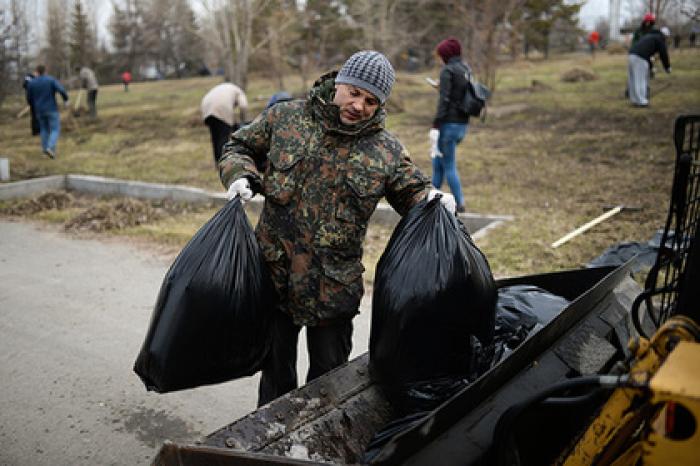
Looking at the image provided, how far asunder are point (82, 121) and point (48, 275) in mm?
14138

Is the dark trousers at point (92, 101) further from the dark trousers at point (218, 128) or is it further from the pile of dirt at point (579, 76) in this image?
the pile of dirt at point (579, 76)

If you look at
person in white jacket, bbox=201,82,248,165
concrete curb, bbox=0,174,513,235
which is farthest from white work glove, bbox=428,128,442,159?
person in white jacket, bbox=201,82,248,165

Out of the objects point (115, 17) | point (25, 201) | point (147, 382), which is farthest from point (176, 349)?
point (115, 17)

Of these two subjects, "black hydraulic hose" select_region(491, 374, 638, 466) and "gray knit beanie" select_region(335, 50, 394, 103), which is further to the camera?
"gray knit beanie" select_region(335, 50, 394, 103)

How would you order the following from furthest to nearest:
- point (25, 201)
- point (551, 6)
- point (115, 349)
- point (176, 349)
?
point (551, 6), point (25, 201), point (115, 349), point (176, 349)

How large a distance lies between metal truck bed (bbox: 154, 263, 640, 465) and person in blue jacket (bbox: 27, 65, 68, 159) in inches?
465

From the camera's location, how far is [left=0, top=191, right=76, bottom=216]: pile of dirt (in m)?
8.22

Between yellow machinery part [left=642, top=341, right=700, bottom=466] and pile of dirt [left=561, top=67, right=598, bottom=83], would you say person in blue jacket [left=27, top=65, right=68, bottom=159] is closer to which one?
yellow machinery part [left=642, top=341, right=700, bottom=466]

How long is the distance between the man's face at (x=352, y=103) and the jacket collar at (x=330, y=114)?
18 millimetres

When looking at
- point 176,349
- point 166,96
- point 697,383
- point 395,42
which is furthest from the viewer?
point 166,96

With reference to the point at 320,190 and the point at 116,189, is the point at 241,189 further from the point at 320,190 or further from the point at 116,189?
the point at 116,189

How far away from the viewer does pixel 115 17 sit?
4262cm

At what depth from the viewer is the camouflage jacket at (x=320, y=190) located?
8.27ft

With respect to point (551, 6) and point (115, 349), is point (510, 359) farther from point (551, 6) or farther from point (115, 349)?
point (551, 6)
